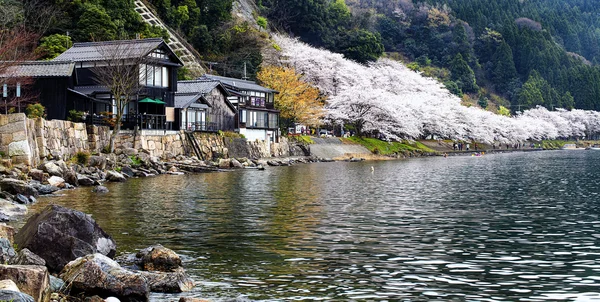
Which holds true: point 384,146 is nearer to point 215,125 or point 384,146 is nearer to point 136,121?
point 215,125

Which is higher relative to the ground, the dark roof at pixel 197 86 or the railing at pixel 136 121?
the dark roof at pixel 197 86

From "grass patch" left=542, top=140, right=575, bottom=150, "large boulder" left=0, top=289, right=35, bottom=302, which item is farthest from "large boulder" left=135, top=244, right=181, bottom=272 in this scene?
"grass patch" left=542, top=140, right=575, bottom=150

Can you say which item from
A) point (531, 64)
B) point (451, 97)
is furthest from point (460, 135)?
point (531, 64)

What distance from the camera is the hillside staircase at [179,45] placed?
83562 mm

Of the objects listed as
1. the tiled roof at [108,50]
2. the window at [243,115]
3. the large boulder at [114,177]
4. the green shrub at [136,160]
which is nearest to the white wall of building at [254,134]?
the window at [243,115]

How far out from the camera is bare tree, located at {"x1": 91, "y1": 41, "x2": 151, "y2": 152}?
5126 centimetres

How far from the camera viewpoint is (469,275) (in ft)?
48.2

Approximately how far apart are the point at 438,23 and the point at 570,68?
35540mm

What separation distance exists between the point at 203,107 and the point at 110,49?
12.2m

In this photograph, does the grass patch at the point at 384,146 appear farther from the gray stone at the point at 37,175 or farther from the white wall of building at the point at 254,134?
the gray stone at the point at 37,175

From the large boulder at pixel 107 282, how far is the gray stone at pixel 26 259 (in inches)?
43.0

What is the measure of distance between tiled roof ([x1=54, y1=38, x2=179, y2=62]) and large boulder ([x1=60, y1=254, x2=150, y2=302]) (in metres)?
42.7

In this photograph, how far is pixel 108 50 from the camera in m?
Result: 54.9

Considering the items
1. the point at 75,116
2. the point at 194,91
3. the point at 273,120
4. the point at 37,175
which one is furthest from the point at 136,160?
the point at 273,120
